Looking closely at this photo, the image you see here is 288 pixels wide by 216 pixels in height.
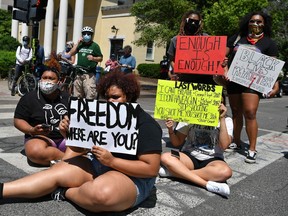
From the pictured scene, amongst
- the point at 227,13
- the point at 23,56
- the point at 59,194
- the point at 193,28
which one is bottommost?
the point at 59,194

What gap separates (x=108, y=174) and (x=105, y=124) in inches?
15.1

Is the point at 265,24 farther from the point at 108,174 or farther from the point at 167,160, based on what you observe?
the point at 108,174

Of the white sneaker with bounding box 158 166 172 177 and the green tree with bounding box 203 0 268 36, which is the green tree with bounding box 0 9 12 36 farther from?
the white sneaker with bounding box 158 166 172 177

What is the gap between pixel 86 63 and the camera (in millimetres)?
7559

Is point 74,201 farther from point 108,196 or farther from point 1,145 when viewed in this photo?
point 1,145

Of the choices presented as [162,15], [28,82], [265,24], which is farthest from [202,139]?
[162,15]

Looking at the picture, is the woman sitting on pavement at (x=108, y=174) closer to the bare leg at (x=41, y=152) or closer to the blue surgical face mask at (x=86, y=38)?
the bare leg at (x=41, y=152)

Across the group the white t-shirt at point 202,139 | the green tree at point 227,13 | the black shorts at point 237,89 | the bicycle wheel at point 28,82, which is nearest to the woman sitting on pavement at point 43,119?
the white t-shirt at point 202,139

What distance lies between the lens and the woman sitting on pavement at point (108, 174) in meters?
2.67

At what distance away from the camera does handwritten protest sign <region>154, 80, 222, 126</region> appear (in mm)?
3758

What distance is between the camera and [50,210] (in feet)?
9.43

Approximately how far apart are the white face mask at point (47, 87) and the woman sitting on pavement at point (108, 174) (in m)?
0.93

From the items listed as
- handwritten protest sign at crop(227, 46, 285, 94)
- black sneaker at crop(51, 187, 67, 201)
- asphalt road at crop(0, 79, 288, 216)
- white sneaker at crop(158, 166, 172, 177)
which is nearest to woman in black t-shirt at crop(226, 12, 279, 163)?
handwritten protest sign at crop(227, 46, 285, 94)

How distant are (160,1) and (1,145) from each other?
13.0 meters
